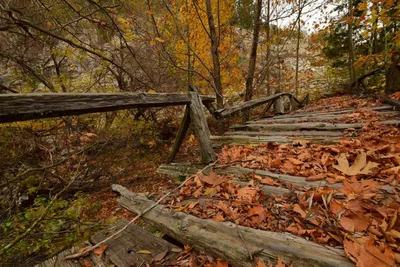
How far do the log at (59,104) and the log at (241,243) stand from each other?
1.07 meters

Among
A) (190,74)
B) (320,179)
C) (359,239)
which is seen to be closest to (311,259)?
(359,239)

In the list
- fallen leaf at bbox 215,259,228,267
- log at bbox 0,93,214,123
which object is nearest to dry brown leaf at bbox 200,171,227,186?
fallen leaf at bbox 215,259,228,267

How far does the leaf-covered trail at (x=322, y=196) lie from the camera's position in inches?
43.9

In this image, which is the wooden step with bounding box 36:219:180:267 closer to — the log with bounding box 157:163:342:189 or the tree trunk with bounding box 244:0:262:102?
the log with bounding box 157:163:342:189

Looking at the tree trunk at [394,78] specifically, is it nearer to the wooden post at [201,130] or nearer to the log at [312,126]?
the log at [312,126]

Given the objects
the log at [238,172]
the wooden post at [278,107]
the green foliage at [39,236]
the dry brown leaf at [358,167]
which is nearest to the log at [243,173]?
the log at [238,172]

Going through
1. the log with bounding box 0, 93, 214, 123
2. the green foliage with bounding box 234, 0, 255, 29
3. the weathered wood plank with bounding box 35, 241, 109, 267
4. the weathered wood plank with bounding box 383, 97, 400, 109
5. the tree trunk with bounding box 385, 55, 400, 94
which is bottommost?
the weathered wood plank with bounding box 35, 241, 109, 267

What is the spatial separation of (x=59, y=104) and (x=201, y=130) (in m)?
1.74

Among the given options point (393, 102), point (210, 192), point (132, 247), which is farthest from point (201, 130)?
point (393, 102)

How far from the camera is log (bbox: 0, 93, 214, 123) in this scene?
124cm

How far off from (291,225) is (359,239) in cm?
35

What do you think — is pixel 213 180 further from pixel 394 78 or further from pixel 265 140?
pixel 394 78

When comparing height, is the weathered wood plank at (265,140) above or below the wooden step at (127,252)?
above

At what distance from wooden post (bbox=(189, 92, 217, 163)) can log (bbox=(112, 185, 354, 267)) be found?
1193 millimetres
